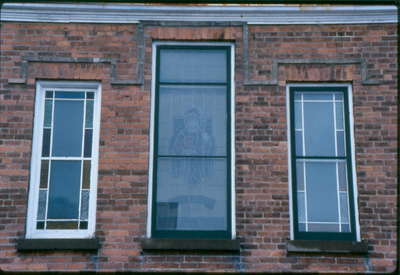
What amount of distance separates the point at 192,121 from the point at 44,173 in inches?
86.5

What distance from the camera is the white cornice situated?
31.2 ft

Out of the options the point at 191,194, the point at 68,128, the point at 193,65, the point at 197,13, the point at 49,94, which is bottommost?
the point at 191,194

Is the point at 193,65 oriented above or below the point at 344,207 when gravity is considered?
above

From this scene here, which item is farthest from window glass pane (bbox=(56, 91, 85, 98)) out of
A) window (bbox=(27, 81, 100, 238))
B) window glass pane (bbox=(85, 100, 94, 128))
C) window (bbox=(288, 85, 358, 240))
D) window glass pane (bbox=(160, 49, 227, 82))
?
window (bbox=(288, 85, 358, 240))

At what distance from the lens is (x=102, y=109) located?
30.2 feet

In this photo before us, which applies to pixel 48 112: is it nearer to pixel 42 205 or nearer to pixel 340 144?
pixel 42 205

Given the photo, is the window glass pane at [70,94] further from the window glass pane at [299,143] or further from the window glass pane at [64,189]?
the window glass pane at [299,143]

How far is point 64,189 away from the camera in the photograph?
9031 mm

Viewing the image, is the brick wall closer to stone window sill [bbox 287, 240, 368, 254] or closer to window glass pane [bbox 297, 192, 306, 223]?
stone window sill [bbox 287, 240, 368, 254]

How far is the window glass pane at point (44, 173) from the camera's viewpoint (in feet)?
29.6

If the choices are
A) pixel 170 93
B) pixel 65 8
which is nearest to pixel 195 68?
pixel 170 93

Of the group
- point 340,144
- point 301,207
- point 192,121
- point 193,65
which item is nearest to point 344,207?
point 301,207

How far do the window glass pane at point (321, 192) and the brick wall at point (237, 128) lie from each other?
36cm

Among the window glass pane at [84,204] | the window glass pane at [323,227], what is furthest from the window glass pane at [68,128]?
the window glass pane at [323,227]
